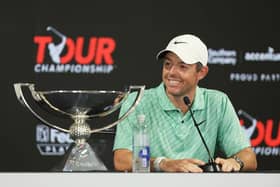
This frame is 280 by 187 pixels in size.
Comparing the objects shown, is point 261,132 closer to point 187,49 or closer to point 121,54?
point 121,54

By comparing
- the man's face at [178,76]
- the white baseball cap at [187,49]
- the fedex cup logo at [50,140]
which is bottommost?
the fedex cup logo at [50,140]

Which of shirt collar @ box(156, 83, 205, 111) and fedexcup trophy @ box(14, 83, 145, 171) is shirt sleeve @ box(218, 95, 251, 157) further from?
fedexcup trophy @ box(14, 83, 145, 171)

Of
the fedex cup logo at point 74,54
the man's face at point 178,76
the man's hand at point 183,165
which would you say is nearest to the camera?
the man's hand at point 183,165

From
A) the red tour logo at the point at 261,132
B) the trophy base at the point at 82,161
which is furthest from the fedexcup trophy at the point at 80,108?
the red tour logo at the point at 261,132

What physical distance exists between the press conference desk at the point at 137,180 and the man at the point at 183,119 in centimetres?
114

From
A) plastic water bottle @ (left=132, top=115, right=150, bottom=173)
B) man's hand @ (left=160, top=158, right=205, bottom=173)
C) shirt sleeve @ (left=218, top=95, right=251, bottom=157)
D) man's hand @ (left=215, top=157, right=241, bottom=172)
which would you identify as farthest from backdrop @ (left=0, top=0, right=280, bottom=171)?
plastic water bottle @ (left=132, top=115, right=150, bottom=173)

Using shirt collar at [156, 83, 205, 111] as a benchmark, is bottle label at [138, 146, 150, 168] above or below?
below

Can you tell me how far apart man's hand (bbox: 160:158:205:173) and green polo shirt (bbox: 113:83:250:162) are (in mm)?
328

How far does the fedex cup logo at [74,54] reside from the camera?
4117 millimetres

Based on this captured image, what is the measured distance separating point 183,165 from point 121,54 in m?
1.73

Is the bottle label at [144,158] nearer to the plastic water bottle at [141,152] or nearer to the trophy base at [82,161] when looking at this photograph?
the plastic water bottle at [141,152]

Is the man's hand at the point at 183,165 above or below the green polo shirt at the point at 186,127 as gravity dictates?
below

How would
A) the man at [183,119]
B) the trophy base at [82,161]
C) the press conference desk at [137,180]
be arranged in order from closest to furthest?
the press conference desk at [137,180] < the trophy base at [82,161] < the man at [183,119]

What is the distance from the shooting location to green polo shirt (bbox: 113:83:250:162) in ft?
9.86
